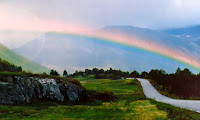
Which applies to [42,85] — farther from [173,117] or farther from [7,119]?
[173,117]

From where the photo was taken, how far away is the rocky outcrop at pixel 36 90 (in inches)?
758

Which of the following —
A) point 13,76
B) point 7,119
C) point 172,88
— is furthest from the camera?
point 172,88

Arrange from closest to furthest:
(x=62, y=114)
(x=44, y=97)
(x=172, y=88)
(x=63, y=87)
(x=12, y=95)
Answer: (x=62, y=114) → (x=12, y=95) → (x=44, y=97) → (x=63, y=87) → (x=172, y=88)

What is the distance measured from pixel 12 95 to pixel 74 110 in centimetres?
702

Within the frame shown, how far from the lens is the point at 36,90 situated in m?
22.7

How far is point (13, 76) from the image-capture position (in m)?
21.3

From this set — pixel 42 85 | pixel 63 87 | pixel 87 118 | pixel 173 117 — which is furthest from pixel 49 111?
pixel 173 117

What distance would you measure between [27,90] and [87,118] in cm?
929

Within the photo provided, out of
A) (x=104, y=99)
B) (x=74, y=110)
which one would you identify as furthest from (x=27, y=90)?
(x=104, y=99)

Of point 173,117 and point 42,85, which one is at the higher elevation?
point 42,85

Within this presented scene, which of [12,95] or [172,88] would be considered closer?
[12,95]

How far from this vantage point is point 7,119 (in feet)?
46.9

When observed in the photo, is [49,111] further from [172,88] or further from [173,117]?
[172,88]

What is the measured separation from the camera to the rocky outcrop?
19.3 metres
